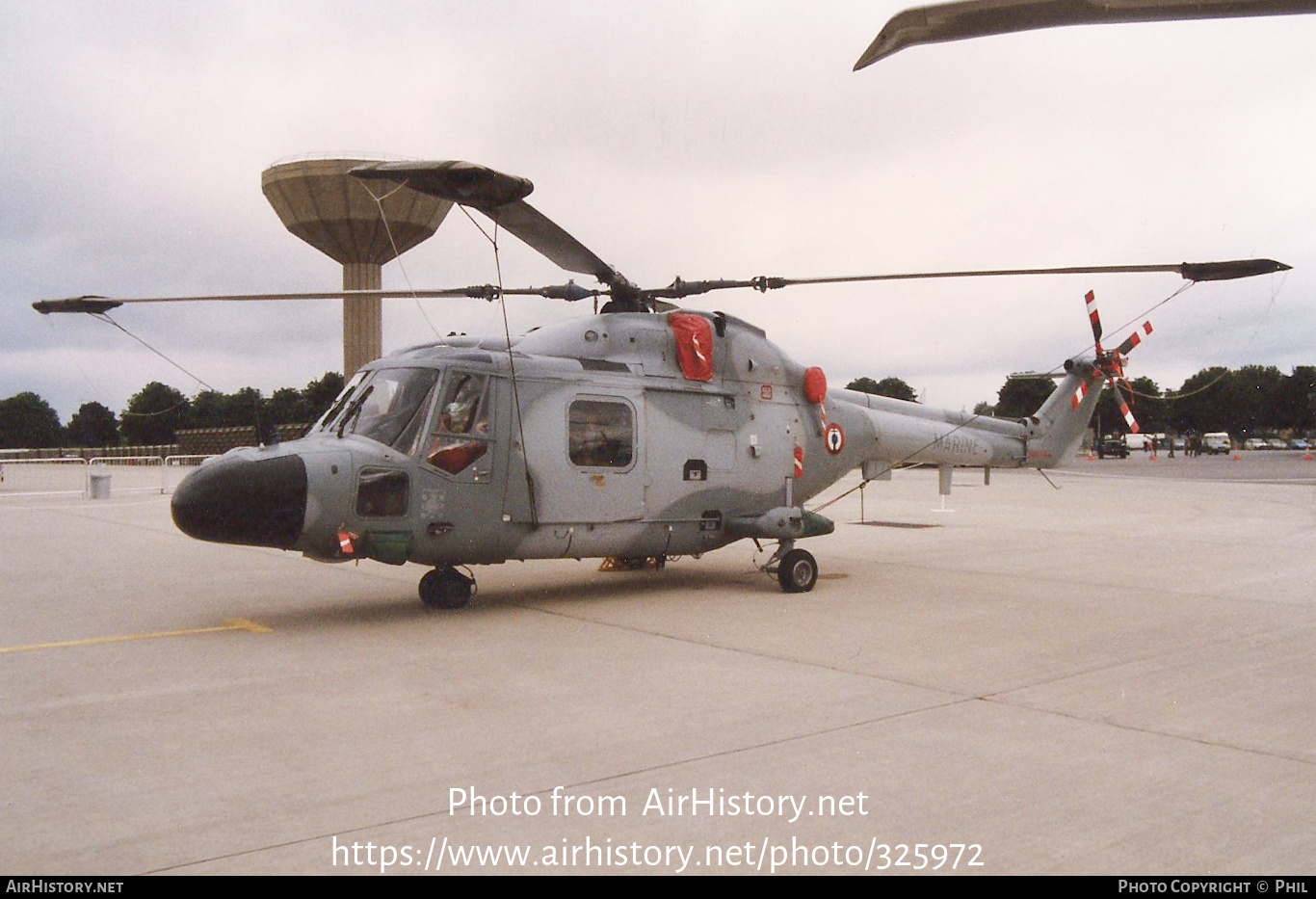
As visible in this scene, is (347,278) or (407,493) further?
(347,278)

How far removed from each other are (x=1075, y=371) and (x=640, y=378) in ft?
24.7

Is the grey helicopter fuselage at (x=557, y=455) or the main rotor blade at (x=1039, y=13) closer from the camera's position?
the main rotor blade at (x=1039, y=13)

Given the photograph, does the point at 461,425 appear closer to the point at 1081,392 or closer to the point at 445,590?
the point at 445,590

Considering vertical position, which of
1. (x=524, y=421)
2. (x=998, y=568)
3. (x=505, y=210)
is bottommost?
(x=998, y=568)

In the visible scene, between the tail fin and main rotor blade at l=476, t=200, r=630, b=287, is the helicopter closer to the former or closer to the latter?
main rotor blade at l=476, t=200, r=630, b=287

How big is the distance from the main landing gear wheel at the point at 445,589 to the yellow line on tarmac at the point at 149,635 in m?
1.62

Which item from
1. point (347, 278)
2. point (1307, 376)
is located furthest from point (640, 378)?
point (1307, 376)

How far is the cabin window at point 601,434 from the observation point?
1030 cm

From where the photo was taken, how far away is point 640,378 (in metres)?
10.9

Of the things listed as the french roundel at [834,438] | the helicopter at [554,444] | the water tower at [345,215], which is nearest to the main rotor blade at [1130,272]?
the helicopter at [554,444]

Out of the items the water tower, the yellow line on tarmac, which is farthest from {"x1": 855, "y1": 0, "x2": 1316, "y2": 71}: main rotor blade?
the water tower

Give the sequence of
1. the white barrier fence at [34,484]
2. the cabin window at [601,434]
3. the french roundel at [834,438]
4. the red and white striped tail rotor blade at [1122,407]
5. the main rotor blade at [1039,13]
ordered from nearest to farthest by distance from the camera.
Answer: the main rotor blade at [1039,13] → the cabin window at [601,434] → the french roundel at [834,438] → the red and white striped tail rotor blade at [1122,407] → the white barrier fence at [34,484]

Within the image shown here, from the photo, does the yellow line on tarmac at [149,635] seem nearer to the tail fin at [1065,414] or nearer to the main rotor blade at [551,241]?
the main rotor blade at [551,241]

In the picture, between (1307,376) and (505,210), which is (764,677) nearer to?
(505,210)
